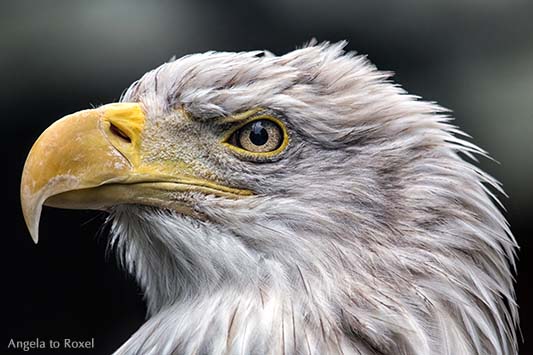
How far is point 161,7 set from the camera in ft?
14.1

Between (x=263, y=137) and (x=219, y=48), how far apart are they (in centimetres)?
218

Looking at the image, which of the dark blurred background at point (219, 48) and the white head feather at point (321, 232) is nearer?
the white head feather at point (321, 232)

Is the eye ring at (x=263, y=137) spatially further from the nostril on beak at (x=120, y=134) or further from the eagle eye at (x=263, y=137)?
the nostril on beak at (x=120, y=134)

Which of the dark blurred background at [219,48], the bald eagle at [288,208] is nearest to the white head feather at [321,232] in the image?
the bald eagle at [288,208]

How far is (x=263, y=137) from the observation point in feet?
6.71

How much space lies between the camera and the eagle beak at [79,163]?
1948 millimetres

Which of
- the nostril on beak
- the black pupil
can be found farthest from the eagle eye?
the nostril on beak

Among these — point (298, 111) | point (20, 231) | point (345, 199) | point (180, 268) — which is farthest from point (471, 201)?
point (20, 231)

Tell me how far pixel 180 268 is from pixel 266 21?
2327mm

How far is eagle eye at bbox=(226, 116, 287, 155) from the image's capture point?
205 cm

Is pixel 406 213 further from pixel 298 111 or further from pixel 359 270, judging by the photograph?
pixel 298 111

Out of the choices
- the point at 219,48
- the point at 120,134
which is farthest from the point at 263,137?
the point at 219,48

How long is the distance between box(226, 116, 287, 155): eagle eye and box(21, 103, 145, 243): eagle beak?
8.5 inches

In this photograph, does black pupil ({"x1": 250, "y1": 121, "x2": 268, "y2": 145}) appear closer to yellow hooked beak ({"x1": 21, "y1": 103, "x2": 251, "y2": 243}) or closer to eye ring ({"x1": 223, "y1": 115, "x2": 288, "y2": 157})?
eye ring ({"x1": 223, "y1": 115, "x2": 288, "y2": 157})
